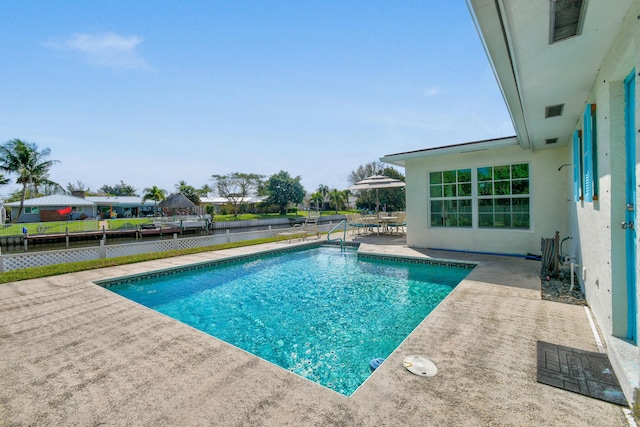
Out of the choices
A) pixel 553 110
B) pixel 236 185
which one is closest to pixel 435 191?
pixel 553 110

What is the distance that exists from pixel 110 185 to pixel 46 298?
91.2 metres

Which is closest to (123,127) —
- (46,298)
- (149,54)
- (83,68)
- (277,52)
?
Result: (83,68)

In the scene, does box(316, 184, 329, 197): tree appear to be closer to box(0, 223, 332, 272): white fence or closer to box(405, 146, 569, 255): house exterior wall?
box(0, 223, 332, 272): white fence

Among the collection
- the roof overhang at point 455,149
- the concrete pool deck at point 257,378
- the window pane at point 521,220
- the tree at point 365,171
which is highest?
the tree at point 365,171

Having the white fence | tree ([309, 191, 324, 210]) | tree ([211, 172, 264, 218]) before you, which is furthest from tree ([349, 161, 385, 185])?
the white fence

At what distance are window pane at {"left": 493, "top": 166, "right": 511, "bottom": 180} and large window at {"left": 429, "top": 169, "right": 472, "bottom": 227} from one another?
72 cm

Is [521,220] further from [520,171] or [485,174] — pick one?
[485,174]

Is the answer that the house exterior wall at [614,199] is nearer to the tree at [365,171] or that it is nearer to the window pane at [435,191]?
the window pane at [435,191]

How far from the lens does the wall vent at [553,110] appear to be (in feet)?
15.5

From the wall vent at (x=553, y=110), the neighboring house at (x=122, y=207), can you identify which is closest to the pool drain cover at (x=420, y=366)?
the wall vent at (x=553, y=110)

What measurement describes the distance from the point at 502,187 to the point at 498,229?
1.31m

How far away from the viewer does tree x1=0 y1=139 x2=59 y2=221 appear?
96.4ft

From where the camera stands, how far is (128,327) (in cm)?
392

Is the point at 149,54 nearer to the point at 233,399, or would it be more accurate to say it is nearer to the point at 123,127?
the point at 233,399
